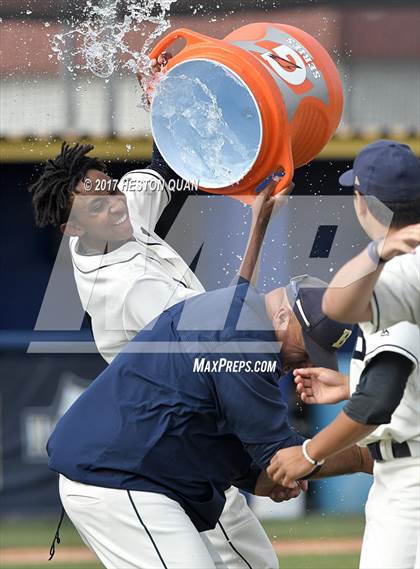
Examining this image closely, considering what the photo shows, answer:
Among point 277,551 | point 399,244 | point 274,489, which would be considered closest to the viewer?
point 399,244

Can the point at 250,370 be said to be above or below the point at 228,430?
above

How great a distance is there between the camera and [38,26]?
23.3ft

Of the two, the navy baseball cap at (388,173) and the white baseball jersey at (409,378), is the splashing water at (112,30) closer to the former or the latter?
the navy baseball cap at (388,173)

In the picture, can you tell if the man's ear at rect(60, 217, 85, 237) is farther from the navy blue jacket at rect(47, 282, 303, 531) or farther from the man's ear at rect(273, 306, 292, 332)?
the man's ear at rect(273, 306, 292, 332)

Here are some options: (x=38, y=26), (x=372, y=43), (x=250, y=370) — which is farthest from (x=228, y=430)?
(x=372, y=43)

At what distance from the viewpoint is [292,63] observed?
3.98 m

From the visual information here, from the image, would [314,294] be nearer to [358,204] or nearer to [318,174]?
[358,204]

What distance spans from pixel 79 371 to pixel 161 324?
449cm

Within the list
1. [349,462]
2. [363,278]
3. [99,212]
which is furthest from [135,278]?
[363,278]

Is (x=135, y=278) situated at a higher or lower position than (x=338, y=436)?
lower

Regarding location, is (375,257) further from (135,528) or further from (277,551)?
(277,551)

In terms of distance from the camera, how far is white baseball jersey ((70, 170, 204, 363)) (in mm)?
4203

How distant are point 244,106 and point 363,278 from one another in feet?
4.29

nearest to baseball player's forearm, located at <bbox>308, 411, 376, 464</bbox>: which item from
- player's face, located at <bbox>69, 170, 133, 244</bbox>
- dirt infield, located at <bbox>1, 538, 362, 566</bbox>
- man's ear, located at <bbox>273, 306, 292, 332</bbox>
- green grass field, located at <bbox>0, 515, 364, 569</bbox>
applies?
man's ear, located at <bbox>273, 306, 292, 332</bbox>
